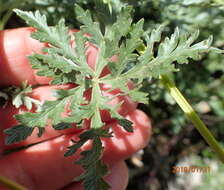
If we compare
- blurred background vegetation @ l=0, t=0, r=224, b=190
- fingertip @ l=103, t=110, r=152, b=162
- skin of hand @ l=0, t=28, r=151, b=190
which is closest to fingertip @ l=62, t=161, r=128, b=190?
skin of hand @ l=0, t=28, r=151, b=190

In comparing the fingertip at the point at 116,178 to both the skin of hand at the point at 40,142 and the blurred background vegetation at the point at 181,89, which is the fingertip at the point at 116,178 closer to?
the skin of hand at the point at 40,142

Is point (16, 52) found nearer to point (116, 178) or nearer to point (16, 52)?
point (16, 52)

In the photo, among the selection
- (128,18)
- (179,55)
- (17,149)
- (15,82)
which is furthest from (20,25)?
(179,55)

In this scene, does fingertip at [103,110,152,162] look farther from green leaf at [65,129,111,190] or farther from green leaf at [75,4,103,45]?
green leaf at [75,4,103,45]
